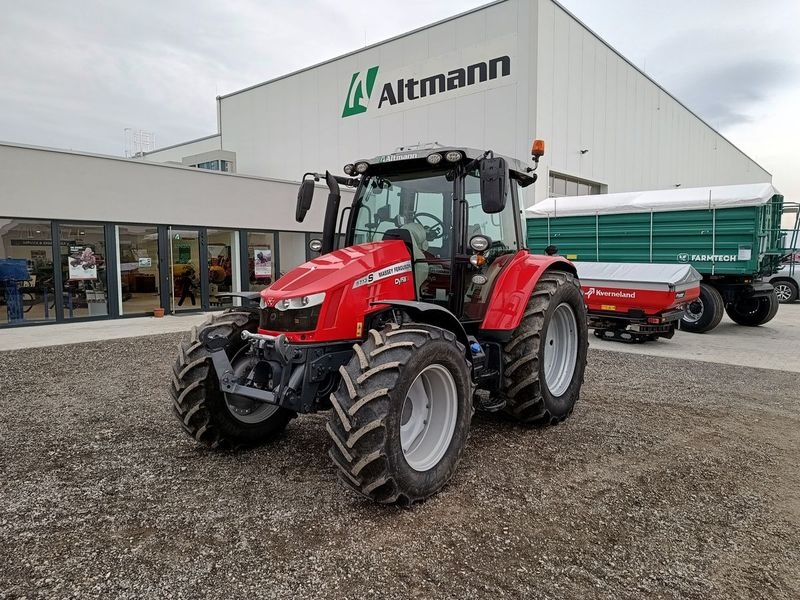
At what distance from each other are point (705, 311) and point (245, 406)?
9153 mm

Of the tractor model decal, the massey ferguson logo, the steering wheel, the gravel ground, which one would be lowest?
the gravel ground

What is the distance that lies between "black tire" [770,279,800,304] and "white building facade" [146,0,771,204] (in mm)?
6287

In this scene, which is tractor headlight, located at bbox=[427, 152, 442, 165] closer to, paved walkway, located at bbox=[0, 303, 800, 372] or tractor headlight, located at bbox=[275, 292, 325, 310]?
tractor headlight, located at bbox=[275, 292, 325, 310]

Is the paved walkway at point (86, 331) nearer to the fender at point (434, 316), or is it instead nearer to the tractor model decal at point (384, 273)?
the tractor model decal at point (384, 273)

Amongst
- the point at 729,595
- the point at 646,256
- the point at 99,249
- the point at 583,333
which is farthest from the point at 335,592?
the point at 99,249

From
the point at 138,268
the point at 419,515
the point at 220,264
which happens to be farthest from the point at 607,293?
the point at 138,268

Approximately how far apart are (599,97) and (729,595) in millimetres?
18908

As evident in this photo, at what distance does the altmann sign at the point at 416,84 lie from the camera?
627 inches

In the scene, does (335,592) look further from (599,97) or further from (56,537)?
(599,97)

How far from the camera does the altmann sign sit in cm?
1591

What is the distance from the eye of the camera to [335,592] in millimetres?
2229

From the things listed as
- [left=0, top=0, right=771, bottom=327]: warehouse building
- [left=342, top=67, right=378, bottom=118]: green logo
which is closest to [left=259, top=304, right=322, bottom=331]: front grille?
[left=0, top=0, right=771, bottom=327]: warehouse building

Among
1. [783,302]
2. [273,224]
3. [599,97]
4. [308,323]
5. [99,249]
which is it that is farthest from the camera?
[599,97]

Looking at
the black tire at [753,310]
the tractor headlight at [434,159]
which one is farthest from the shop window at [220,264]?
the black tire at [753,310]
